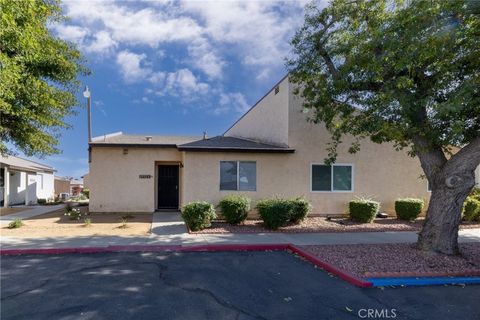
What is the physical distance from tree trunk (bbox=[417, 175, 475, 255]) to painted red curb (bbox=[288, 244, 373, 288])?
2.73 m

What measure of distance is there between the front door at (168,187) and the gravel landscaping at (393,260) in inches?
350

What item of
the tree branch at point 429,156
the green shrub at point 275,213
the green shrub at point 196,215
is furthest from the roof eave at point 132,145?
the tree branch at point 429,156

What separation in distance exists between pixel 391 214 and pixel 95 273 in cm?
1254

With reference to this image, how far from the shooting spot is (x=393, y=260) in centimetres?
709

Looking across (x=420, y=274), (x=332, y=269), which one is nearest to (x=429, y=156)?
(x=420, y=274)

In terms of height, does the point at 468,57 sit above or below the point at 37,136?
above

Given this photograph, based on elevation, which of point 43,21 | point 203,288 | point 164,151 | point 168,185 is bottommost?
point 203,288

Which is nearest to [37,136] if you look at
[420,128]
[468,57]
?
[420,128]

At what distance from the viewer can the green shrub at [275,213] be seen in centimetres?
1094

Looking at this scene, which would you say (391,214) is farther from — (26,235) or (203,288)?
(26,235)

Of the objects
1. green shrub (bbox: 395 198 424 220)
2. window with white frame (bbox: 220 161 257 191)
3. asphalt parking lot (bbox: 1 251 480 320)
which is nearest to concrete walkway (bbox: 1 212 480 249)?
asphalt parking lot (bbox: 1 251 480 320)

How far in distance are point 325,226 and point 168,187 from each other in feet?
25.0

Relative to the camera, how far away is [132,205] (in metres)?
14.8

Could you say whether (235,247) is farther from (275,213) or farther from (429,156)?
(429,156)
